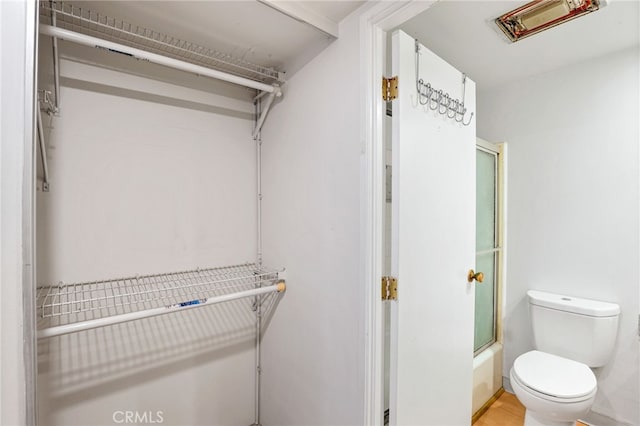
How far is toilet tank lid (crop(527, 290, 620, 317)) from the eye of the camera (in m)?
1.72

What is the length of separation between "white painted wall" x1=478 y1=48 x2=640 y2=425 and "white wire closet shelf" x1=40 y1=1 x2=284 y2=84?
6.07 feet

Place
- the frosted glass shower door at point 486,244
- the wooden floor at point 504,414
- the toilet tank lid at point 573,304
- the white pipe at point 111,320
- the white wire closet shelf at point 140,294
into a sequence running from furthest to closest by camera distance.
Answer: the frosted glass shower door at point 486,244, the wooden floor at point 504,414, the toilet tank lid at point 573,304, the white wire closet shelf at point 140,294, the white pipe at point 111,320

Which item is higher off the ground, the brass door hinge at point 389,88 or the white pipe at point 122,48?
the white pipe at point 122,48

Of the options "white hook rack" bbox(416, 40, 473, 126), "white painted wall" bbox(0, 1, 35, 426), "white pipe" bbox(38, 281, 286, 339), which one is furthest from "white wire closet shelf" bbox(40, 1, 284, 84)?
"white pipe" bbox(38, 281, 286, 339)

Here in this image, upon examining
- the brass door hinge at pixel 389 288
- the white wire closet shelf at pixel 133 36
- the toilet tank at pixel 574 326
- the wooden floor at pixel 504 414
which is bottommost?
the wooden floor at pixel 504 414

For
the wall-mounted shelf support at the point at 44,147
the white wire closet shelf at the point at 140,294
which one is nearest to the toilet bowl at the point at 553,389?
the white wire closet shelf at the point at 140,294

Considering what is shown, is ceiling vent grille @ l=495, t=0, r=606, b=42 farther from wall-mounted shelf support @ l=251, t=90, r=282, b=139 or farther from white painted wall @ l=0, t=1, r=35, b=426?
white painted wall @ l=0, t=1, r=35, b=426

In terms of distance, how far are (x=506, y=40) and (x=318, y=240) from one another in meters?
1.53

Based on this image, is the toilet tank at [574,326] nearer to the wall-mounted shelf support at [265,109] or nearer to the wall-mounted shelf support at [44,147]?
the wall-mounted shelf support at [265,109]

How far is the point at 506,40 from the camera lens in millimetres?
1596

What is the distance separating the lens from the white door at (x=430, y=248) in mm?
1146

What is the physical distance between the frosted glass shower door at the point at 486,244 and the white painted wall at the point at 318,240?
1235 mm

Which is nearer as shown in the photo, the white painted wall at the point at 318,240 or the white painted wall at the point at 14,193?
the white painted wall at the point at 14,193

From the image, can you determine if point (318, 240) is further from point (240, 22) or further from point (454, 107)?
point (240, 22)
